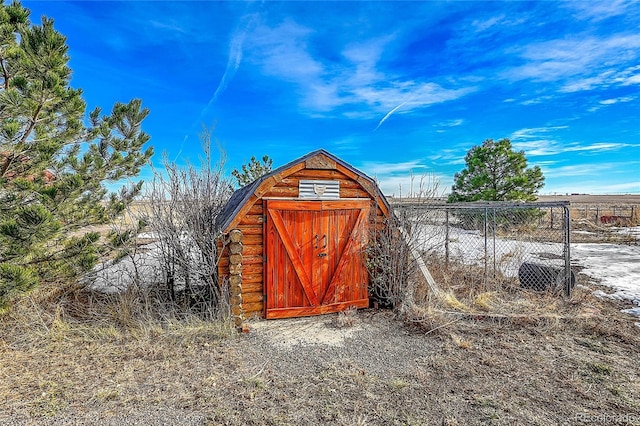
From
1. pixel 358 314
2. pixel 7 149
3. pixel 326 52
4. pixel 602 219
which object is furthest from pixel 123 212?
pixel 602 219

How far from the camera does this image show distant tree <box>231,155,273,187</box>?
1489 centimetres

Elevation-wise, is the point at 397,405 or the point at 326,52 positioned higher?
the point at 326,52

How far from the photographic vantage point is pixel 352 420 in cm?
319

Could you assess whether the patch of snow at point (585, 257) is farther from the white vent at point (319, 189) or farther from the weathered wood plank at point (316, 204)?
the white vent at point (319, 189)

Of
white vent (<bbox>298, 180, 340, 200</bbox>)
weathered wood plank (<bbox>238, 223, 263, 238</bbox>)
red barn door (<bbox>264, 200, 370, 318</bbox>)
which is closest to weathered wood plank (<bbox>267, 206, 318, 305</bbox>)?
red barn door (<bbox>264, 200, 370, 318</bbox>)

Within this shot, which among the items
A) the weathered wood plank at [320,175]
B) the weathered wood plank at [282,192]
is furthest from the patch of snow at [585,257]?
the weathered wood plank at [282,192]

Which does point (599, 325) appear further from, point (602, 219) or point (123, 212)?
point (602, 219)

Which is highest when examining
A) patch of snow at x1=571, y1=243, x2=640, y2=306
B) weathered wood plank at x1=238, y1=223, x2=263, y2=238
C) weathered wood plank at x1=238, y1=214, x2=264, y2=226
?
weathered wood plank at x1=238, y1=214, x2=264, y2=226

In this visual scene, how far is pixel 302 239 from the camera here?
6059mm

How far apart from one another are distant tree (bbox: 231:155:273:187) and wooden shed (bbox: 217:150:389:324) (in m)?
8.94

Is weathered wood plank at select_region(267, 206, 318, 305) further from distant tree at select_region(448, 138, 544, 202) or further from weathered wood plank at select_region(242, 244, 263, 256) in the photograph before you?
distant tree at select_region(448, 138, 544, 202)

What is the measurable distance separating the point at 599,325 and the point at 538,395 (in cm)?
294

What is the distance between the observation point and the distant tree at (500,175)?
666 inches

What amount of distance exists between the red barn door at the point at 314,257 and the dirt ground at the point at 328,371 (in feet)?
1.24
